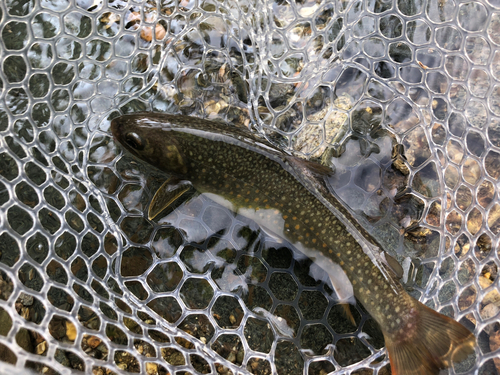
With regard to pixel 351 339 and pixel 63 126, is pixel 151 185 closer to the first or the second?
pixel 63 126

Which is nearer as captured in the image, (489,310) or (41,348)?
(41,348)

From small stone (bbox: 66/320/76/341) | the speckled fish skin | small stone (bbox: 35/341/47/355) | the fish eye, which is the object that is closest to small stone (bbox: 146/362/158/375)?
small stone (bbox: 66/320/76/341)

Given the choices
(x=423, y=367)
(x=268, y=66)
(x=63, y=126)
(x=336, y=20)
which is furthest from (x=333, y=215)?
(x=63, y=126)

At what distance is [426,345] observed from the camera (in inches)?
95.8

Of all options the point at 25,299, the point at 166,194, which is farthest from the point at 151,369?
the point at 166,194

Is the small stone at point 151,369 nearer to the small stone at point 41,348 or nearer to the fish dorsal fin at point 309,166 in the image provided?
the small stone at point 41,348

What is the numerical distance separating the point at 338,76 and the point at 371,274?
1.65 meters

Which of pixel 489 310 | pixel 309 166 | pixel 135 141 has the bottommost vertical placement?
pixel 489 310

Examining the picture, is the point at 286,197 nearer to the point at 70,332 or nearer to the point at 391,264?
the point at 391,264

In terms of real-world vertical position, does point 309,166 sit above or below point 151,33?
below

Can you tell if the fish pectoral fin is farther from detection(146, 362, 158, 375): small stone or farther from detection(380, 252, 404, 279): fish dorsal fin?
detection(380, 252, 404, 279): fish dorsal fin

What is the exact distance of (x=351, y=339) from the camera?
2848 mm

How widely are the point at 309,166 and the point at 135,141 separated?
1.29 meters

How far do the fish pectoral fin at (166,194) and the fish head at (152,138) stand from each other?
0.57 ft
